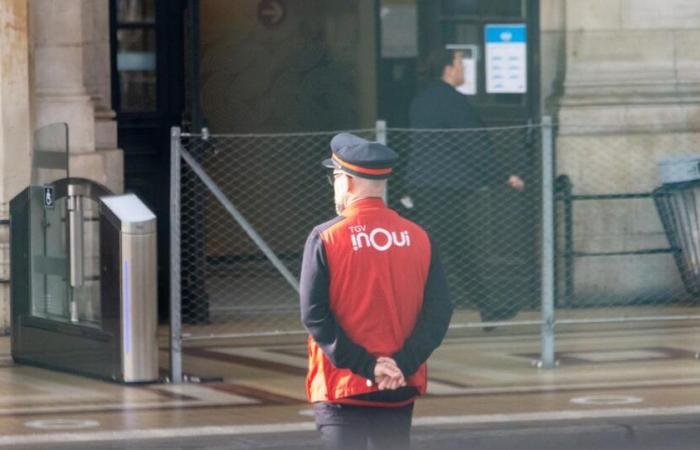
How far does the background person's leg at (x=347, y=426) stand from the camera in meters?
5.71

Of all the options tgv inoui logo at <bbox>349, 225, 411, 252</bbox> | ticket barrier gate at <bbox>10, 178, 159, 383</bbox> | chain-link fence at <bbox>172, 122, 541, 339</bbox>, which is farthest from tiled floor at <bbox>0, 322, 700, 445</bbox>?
tgv inoui logo at <bbox>349, 225, 411, 252</bbox>

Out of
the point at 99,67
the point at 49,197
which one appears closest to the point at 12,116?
the point at 99,67

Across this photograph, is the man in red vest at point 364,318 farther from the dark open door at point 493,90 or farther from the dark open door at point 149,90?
the dark open door at point 149,90

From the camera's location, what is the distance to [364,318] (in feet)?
18.7

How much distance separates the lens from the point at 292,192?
15016 mm

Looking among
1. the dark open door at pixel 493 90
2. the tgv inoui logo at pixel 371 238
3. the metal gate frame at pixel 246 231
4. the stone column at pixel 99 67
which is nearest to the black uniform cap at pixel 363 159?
the tgv inoui logo at pixel 371 238

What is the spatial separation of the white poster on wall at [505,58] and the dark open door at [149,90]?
7.91 feet

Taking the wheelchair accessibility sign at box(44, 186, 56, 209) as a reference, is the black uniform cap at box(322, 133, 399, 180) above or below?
above

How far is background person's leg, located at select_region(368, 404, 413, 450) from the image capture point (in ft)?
18.8

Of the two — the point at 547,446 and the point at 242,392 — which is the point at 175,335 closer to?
the point at 242,392

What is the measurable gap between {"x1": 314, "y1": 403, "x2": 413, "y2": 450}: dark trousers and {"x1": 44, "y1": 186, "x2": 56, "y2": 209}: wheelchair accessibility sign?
561 cm

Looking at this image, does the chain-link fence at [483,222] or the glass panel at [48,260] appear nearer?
the glass panel at [48,260]

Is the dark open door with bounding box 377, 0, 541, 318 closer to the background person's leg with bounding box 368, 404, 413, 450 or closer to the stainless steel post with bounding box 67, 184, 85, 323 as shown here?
the stainless steel post with bounding box 67, 184, 85, 323

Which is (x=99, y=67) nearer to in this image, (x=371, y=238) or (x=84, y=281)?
(x=84, y=281)
